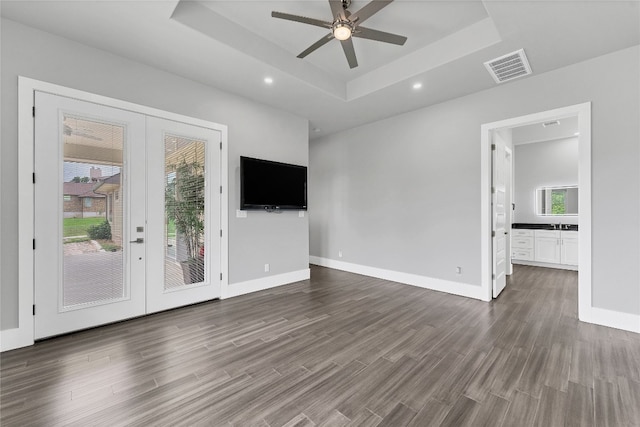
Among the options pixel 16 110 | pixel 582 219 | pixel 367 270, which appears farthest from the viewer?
pixel 367 270

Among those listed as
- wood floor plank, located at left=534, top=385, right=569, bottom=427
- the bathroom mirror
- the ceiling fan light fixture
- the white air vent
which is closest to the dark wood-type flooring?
wood floor plank, located at left=534, top=385, right=569, bottom=427

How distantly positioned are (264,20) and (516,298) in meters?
4.96

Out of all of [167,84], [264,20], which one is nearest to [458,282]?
[264,20]

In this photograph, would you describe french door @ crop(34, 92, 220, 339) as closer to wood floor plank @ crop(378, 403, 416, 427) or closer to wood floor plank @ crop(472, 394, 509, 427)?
wood floor plank @ crop(378, 403, 416, 427)

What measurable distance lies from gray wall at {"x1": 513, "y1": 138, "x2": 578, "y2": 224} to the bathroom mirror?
0.10 m

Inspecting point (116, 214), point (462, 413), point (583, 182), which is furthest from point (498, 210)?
point (116, 214)

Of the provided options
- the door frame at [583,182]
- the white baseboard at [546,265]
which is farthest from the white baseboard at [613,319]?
the white baseboard at [546,265]

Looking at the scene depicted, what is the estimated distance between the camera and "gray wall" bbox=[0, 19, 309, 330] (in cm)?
253

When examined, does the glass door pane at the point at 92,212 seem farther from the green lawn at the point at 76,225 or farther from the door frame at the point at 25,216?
the door frame at the point at 25,216

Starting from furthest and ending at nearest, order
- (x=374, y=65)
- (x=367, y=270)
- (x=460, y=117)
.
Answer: (x=367, y=270) → (x=460, y=117) → (x=374, y=65)

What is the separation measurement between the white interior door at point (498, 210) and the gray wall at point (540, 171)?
3261 millimetres

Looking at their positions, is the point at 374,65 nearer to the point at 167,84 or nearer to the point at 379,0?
the point at 379,0

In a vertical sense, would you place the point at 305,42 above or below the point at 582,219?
above

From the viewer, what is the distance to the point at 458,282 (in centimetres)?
423
